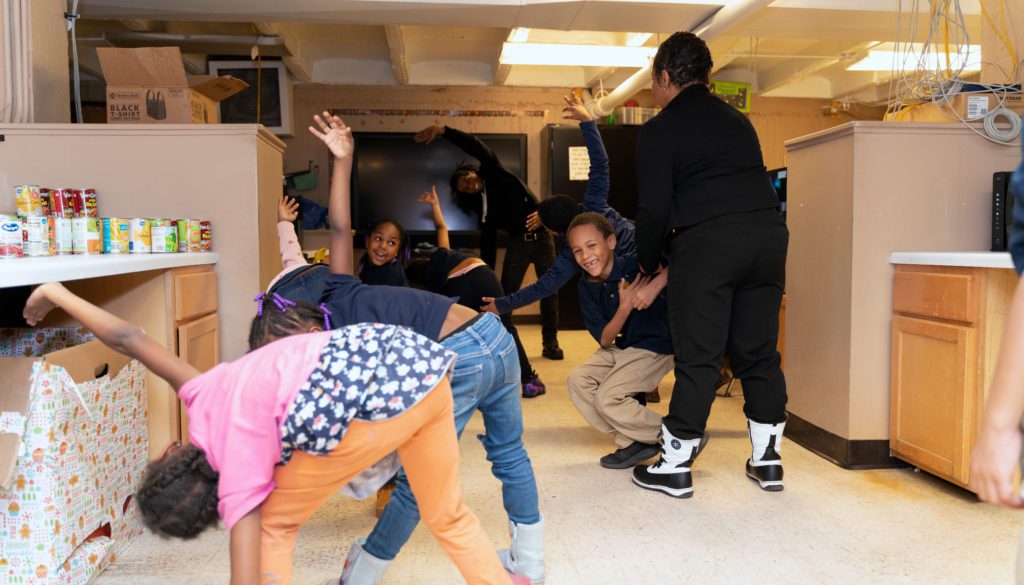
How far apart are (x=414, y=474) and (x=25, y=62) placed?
7.88ft

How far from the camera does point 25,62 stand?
2664mm

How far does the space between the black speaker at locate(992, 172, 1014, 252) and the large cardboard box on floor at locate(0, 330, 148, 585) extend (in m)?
2.69

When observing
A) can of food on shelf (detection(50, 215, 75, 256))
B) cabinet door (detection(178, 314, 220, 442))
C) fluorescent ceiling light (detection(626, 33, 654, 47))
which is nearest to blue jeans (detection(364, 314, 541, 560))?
cabinet door (detection(178, 314, 220, 442))

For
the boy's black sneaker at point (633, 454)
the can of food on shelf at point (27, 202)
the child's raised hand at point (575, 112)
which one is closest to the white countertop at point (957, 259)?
the boy's black sneaker at point (633, 454)

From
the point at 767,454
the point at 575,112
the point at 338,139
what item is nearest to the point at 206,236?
the point at 338,139

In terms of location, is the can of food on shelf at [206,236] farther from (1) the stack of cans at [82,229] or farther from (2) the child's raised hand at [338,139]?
(2) the child's raised hand at [338,139]

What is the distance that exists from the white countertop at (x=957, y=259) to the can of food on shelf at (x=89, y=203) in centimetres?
265

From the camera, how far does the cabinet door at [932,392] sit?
7.21 feet

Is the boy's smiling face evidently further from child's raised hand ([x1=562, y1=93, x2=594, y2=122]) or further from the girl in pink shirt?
the girl in pink shirt

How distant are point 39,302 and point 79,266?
0.40 m

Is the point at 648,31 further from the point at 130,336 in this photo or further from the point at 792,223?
the point at 130,336

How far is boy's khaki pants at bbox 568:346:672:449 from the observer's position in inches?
101

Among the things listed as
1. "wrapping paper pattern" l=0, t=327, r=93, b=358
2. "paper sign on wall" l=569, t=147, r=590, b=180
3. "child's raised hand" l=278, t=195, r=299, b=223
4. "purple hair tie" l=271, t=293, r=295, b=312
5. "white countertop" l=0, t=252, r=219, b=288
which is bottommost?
"wrapping paper pattern" l=0, t=327, r=93, b=358

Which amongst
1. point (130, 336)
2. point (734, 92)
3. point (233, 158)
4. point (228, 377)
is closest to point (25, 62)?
point (233, 158)
